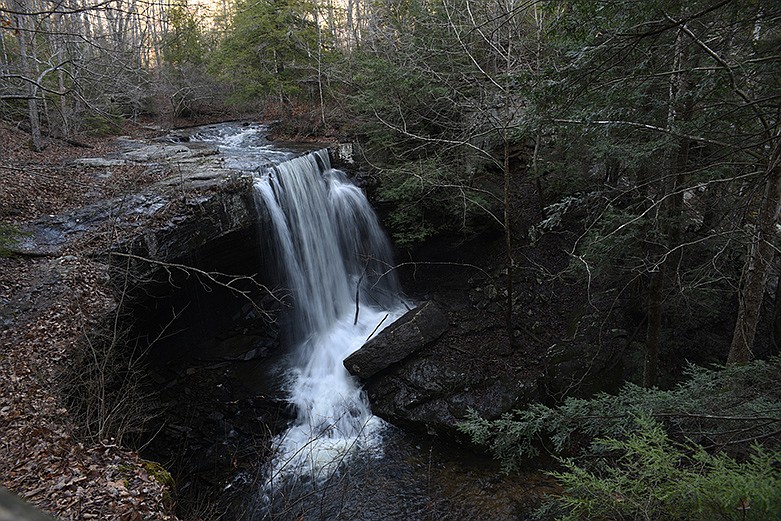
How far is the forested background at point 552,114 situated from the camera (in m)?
4.62

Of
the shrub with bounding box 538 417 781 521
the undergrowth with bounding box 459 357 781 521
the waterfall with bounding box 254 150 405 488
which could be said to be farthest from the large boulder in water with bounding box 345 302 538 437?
the shrub with bounding box 538 417 781 521

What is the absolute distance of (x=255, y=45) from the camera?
1747 cm

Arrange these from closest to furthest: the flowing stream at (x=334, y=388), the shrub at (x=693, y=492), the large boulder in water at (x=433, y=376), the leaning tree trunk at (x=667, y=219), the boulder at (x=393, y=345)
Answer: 1. the shrub at (x=693, y=492)
2. the leaning tree trunk at (x=667, y=219)
3. the flowing stream at (x=334, y=388)
4. the large boulder in water at (x=433, y=376)
5. the boulder at (x=393, y=345)

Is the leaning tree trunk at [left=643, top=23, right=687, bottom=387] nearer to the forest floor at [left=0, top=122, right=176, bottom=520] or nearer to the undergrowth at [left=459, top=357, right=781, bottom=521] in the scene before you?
the undergrowth at [left=459, top=357, right=781, bottom=521]

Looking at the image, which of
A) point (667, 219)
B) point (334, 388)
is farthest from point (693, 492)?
point (334, 388)

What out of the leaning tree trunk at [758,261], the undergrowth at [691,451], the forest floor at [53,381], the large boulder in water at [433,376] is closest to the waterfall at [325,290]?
the large boulder in water at [433,376]

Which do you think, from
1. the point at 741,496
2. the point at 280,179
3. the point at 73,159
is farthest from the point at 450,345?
the point at 73,159

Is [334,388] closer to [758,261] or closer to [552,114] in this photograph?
[552,114]

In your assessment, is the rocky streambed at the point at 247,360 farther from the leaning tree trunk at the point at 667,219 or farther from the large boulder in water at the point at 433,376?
the leaning tree trunk at the point at 667,219

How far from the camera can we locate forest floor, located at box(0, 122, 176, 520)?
4414 millimetres

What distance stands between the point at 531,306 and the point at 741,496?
883cm

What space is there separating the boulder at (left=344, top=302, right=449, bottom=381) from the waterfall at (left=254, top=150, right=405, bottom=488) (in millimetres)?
545

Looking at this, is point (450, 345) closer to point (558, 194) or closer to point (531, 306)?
point (531, 306)

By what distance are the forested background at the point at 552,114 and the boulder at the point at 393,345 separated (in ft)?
6.45
